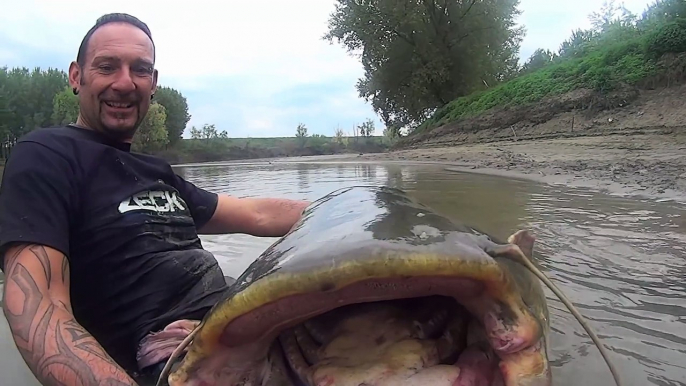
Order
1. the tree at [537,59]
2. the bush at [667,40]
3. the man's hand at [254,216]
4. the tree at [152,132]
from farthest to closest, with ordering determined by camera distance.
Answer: the tree at [152,132], the tree at [537,59], the bush at [667,40], the man's hand at [254,216]

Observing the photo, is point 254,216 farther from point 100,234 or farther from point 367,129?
point 367,129

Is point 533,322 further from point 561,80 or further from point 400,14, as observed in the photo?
point 400,14

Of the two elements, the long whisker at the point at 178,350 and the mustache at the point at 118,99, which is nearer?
the long whisker at the point at 178,350

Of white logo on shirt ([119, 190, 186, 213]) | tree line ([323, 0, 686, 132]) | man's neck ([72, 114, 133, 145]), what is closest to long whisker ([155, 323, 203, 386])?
white logo on shirt ([119, 190, 186, 213])

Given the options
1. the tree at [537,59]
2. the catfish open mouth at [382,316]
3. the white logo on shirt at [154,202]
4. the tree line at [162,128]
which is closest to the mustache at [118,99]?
the white logo on shirt at [154,202]

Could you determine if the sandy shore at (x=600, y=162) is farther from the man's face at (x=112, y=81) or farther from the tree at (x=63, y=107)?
the tree at (x=63, y=107)

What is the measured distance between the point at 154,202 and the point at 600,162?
6.05 m

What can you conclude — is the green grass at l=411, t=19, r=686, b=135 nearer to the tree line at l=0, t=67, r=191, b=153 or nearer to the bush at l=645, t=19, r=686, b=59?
the bush at l=645, t=19, r=686, b=59

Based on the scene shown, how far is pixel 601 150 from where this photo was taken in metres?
7.71

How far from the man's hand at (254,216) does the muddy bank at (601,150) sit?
3.06 metres

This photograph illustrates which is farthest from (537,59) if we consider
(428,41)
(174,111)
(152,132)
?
(174,111)

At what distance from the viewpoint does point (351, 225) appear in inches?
36.1

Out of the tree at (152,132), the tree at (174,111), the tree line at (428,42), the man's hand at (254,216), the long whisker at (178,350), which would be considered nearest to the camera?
the long whisker at (178,350)

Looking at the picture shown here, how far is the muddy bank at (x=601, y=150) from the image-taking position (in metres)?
5.32
